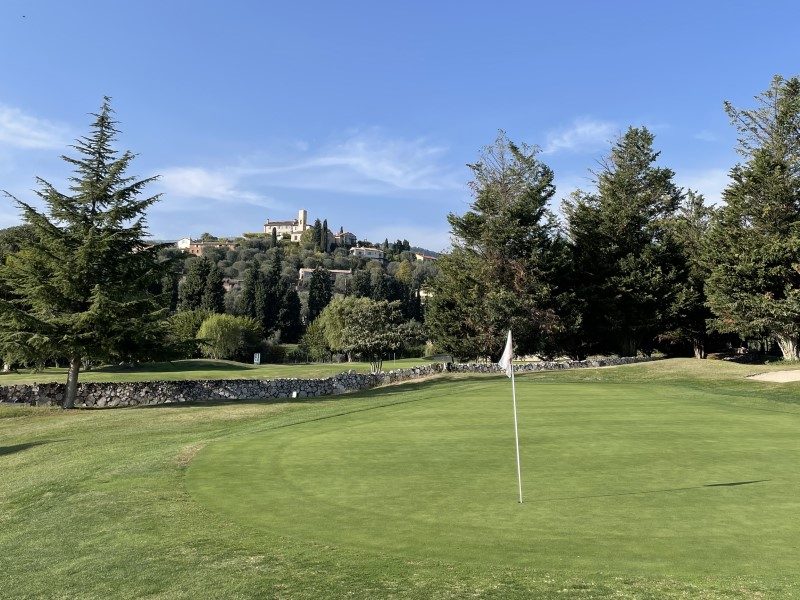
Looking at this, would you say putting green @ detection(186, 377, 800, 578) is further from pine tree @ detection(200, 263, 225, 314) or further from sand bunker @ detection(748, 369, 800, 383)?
pine tree @ detection(200, 263, 225, 314)

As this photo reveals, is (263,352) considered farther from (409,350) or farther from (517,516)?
(517,516)

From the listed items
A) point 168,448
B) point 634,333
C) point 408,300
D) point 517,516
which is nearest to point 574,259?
point 634,333

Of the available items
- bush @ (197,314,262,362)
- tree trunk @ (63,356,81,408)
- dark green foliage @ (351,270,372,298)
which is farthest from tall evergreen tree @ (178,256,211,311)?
tree trunk @ (63,356,81,408)

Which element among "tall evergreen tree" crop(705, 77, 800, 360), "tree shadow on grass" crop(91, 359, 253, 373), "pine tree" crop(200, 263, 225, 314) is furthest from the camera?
"pine tree" crop(200, 263, 225, 314)

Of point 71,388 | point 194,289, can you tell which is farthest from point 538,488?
point 194,289

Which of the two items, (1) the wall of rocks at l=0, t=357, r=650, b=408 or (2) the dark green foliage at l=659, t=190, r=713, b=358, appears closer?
(1) the wall of rocks at l=0, t=357, r=650, b=408

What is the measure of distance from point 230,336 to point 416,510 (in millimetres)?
65157

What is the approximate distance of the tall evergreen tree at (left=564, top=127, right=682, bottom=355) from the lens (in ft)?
155

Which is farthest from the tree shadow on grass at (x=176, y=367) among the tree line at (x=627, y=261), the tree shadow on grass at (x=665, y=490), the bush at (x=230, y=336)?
the tree shadow on grass at (x=665, y=490)

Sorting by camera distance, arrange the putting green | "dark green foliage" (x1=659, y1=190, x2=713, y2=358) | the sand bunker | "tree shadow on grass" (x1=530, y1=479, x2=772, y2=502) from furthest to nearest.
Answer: "dark green foliage" (x1=659, y1=190, x2=713, y2=358) → the sand bunker → "tree shadow on grass" (x1=530, y1=479, x2=772, y2=502) → the putting green

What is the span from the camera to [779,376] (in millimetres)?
30250

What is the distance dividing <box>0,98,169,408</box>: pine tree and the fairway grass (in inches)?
363

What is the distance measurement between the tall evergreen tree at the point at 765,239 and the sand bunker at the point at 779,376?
799 centimetres

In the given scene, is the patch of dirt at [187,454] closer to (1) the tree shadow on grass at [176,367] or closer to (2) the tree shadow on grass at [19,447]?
(2) the tree shadow on grass at [19,447]
